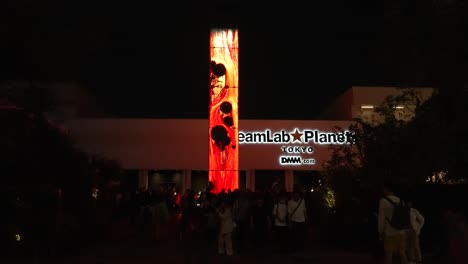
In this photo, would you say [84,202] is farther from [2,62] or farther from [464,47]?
[464,47]

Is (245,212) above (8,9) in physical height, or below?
below

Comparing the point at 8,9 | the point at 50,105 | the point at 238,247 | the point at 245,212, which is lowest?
the point at 238,247

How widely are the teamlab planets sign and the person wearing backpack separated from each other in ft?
71.2

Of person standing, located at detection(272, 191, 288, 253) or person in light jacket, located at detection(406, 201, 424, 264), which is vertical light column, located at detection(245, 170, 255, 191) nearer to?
person standing, located at detection(272, 191, 288, 253)

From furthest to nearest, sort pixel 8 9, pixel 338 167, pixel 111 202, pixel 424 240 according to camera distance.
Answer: pixel 111 202, pixel 338 167, pixel 424 240, pixel 8 9

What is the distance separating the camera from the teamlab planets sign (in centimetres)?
3067

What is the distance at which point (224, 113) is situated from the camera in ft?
90.4

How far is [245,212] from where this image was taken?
1408cm

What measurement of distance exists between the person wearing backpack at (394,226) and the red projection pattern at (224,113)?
18491 millimetres

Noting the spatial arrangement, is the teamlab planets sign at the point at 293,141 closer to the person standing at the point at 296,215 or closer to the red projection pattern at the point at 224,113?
the red projection pattern at the point at 224,113

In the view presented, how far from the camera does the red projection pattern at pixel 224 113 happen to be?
27297mm

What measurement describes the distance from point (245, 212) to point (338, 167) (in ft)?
13.3

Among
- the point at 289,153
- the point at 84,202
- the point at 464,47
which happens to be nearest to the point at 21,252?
the point at 84,202

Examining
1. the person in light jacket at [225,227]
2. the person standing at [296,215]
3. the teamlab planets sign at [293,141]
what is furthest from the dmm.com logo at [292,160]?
the person in light jacket at [225,227]
